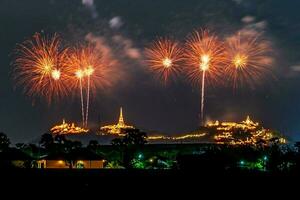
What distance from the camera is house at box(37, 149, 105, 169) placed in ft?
189

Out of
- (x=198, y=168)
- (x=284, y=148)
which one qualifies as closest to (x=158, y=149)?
(x=284, y=148)

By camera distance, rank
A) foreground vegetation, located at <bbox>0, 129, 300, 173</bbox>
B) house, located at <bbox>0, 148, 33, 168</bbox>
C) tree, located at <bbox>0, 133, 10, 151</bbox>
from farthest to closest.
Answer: tree, located at <bbox>0, 133, 10, 151</bbox>
foreground vegetation, located at <bbox>0, 129, 300, 173</bbox>
house, located at <bbox>0, 148, 33, 168</bbox>

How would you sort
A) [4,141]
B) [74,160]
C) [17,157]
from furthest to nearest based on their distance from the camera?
[4,141], [74,160], [17,157]

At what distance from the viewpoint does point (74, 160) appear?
5731 cm

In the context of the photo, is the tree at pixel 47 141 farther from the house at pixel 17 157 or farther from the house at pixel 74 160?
the house at pixel 17 157

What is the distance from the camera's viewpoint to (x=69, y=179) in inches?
1017

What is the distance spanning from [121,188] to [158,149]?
217 feet

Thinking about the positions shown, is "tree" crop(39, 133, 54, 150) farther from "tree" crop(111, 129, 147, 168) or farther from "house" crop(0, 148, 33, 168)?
"house" crop(0, 148, 33, 168)

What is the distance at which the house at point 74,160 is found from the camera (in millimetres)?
57688

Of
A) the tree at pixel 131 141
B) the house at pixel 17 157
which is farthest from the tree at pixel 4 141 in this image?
the house at pixel 17 157

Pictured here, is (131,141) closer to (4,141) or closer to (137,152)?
(137,152)

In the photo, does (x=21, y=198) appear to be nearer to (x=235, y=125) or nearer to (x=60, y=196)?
(x=60, y=196)

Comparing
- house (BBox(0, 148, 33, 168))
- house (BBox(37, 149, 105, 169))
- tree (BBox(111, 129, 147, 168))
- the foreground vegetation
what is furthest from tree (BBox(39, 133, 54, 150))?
house (BBox(0, 148, 33, 168))

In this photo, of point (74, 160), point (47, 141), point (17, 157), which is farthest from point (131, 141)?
point (17, 157)
